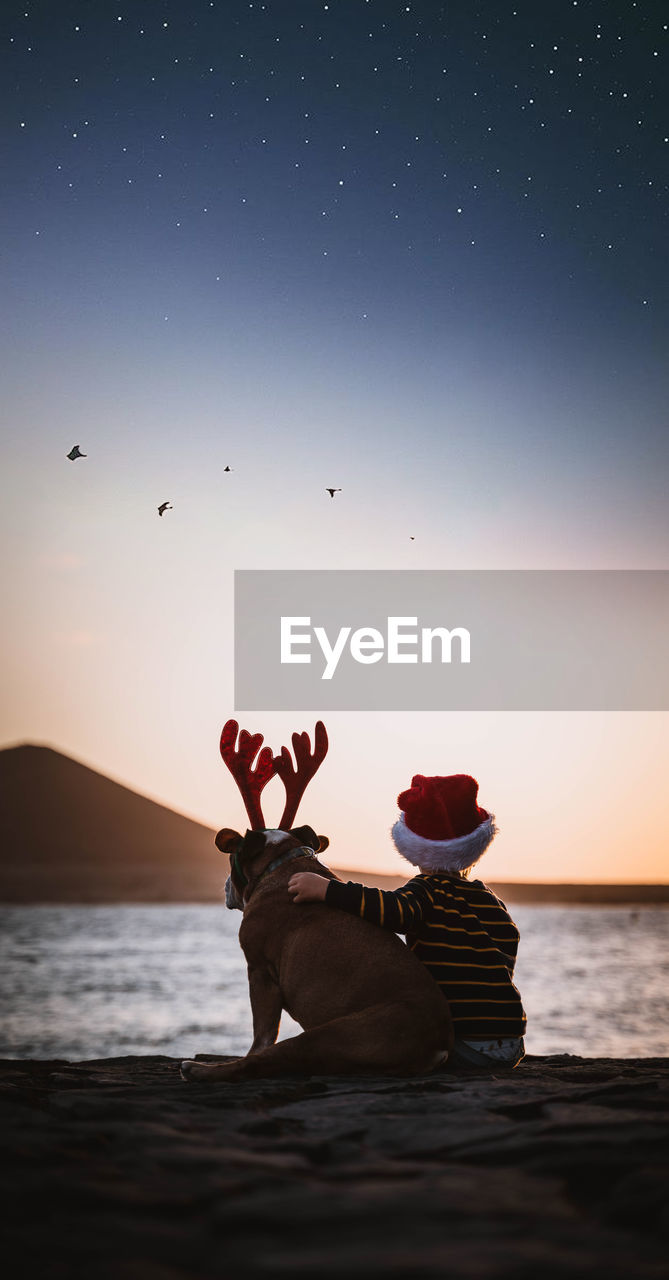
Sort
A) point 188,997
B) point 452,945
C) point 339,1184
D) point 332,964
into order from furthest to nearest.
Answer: point 188,997, point 452,945, point 332,964, point 339,1184

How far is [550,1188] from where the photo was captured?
1887 mm

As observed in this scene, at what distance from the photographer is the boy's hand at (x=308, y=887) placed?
12.7 feet

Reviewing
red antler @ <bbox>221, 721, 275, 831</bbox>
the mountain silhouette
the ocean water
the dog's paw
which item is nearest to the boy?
red antler @ <bbox>221, 721, 275, 831</bbox>

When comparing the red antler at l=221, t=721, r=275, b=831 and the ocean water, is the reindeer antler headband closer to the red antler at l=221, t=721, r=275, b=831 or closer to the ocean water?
the red antler at l=221, t=721, r=275, b=831

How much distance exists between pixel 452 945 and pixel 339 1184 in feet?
7.06

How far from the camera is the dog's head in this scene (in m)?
4.23

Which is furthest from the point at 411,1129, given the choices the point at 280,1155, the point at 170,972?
the point at 170,972

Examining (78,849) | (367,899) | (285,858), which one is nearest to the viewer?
(367,899)

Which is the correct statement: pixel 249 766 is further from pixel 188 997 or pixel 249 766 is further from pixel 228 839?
pixel 188 997

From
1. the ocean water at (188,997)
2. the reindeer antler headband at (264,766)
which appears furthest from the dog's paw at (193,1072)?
the ocean water at (188,997)

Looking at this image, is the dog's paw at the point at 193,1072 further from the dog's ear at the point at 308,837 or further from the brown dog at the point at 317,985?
the dog's ear at the point at 308,837

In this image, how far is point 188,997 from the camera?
23797 millimetres

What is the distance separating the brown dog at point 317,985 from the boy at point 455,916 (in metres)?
0.12

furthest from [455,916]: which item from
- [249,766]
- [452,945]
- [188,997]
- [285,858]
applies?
[188,997]
